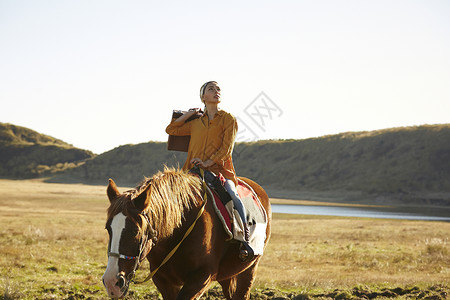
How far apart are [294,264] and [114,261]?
40.7ft

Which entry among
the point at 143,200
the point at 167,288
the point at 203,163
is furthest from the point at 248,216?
the point at 143,200

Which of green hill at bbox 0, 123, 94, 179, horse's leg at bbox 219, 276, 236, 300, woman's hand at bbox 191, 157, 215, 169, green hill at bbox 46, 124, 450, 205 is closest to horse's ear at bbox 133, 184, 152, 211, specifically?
woman's hand at bbox 191, 157, 215, 169

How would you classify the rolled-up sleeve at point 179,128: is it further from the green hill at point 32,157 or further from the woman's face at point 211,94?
the green hill at point 32,157

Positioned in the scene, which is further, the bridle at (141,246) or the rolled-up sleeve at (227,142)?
the rolled-up sleeve at (227,142)

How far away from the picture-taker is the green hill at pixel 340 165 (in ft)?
234

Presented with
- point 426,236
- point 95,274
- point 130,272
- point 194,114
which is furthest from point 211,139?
point 426,236

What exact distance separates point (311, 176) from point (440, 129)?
2478 centimetres

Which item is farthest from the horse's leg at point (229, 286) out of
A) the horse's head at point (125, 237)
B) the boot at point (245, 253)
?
the horse's head at point (125, 237)

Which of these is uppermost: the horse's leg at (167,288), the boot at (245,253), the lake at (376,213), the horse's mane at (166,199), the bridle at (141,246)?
the horse's mane at (166,199)

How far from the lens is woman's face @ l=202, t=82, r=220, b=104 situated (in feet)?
20.4

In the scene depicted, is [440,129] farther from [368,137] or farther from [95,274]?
[95,274]

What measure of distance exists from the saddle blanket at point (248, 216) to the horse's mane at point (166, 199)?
36 centimetres

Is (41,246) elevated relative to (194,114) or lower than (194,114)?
lower

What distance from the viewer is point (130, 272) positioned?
4426 millimetres
